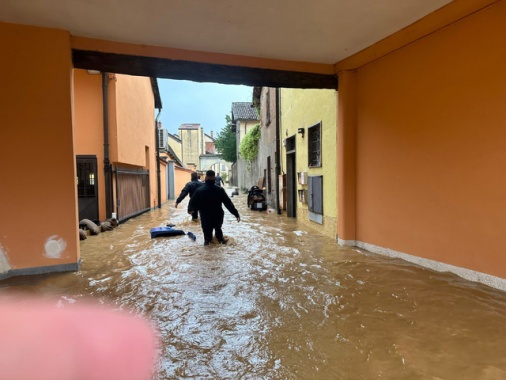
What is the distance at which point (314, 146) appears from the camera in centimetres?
785

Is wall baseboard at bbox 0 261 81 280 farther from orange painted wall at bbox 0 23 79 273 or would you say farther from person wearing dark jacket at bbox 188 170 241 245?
person wearing dark jacket at bbox 188 170 241 245

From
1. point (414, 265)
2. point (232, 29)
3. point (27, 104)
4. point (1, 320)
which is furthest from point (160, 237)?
point (414, 265)

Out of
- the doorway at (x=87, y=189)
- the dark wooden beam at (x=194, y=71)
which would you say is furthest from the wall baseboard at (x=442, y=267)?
the doorway at (x=87, y=189)

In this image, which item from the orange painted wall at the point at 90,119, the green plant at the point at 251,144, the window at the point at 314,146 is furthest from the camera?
the green plant at the point at 251,144

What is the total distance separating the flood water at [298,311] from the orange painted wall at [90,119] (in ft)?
11.8

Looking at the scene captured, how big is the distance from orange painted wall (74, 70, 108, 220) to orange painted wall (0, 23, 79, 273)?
13.5ft

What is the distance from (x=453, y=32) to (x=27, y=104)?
5415mm

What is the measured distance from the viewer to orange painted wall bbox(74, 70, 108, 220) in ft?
26.0

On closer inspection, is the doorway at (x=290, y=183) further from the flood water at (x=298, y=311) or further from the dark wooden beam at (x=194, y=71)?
the flood water at (x=298, y=311)

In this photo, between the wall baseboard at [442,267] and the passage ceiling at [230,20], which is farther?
the passage ceiling at [230,20]

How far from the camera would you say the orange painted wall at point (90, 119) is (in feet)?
26.0

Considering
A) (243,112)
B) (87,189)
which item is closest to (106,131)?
(87,189)

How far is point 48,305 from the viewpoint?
3.10 m

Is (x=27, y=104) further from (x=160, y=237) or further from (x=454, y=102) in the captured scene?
(x=454, y=102)
